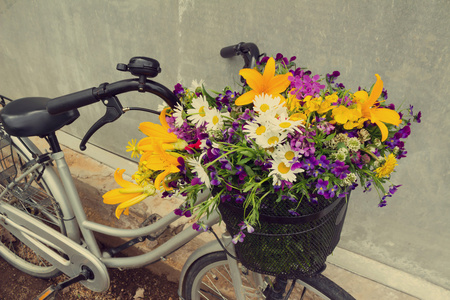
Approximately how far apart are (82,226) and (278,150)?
1.46m

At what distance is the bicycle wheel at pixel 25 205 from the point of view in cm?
191

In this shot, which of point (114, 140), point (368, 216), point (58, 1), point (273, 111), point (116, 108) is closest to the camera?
point (273, 111)

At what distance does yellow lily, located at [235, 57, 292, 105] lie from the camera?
0.79 m

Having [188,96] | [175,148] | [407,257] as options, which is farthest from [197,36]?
Answer: [407,257]

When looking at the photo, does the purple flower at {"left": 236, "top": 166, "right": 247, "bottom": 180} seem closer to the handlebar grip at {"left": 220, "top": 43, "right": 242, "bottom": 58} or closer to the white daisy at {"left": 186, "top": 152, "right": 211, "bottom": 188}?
the white daisy at {"left": 186, "top": 152, "right": 211, "bottom": 188}

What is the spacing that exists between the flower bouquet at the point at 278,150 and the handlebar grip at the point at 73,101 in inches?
11.9

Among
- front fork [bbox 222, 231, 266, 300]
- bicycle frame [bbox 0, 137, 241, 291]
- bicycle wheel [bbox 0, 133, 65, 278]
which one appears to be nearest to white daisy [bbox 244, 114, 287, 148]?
front fork [bbox 222, 231, 266, 300]

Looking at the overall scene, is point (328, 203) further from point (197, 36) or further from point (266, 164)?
point (197, 36)

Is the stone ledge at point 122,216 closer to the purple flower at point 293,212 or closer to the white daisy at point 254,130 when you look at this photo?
the purple flower at point 293,212

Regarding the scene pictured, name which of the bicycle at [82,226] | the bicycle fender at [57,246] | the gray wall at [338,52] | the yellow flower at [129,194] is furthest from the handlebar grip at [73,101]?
the bicycle fender at [57,246]

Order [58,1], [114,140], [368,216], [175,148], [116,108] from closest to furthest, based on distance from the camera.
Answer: [175,148] < [116,108] < [368,216] < [58,1] < [114,140]

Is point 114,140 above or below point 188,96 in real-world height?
below

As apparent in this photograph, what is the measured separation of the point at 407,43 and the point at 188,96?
0.98 meters

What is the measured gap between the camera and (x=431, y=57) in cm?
Result: 132
